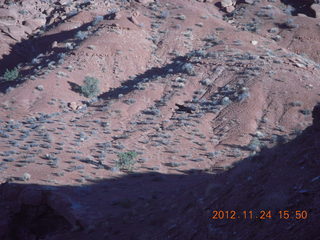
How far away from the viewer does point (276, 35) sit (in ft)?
121

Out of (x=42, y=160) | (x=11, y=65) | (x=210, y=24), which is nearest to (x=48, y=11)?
(x=11, y=65)

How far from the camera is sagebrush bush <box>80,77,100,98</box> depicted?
1169 inches

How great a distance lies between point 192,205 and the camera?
11.2m

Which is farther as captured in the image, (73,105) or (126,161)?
(73,105)

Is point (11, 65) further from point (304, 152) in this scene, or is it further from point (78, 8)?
point (304, 152)

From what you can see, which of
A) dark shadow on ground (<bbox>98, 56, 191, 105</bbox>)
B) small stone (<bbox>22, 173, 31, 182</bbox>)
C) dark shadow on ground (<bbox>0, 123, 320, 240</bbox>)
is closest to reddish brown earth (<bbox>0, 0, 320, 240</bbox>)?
dark shadow on ground (<bbox>0, 123, 320, 240</bbox>)

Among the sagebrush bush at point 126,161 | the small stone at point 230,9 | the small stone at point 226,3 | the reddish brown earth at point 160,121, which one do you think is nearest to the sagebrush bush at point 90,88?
the reddish brown earth at point 160,121

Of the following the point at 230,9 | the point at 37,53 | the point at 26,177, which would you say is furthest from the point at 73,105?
the point at 230,9

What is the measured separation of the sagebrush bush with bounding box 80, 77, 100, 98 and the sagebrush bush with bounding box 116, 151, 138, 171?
36.7 ft

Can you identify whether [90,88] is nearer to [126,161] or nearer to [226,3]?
[126,161]

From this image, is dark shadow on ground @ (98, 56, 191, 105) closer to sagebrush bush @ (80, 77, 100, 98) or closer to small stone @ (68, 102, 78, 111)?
sagebrush bush @ (80, 77, 100, 98)

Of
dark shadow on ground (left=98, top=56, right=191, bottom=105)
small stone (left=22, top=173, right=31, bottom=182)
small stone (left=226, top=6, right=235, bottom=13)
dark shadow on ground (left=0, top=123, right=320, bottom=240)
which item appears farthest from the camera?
small stone (left=226, top=6, right=235, bottom=13)

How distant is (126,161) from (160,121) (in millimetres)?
5398

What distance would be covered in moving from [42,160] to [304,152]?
47.6 feet
